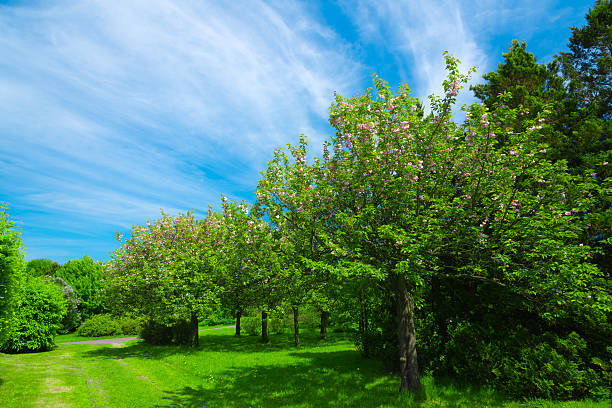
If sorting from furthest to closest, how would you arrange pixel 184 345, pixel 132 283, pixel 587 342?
1. pixel 184 345
2. pixel 132 283
3. pixel 587 342

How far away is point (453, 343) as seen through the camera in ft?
43.2

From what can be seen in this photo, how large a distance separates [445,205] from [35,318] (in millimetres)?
30688

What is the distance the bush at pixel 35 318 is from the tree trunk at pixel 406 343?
88.3 ft

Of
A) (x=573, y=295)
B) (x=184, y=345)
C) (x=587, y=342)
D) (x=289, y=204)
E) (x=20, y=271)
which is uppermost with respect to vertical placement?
(x=289, y=204)

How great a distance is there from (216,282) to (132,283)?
6.37 m

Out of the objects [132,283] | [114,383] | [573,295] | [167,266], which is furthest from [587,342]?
[132,283]

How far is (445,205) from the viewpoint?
10.5m

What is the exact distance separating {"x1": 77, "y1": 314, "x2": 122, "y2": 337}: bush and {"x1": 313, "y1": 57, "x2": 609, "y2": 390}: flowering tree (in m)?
47.0

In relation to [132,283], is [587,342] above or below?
below

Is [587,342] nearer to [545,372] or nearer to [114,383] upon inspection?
[545,372]

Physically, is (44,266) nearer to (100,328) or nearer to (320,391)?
(100,328)

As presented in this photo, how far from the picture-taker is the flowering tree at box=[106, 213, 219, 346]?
24.1 meters

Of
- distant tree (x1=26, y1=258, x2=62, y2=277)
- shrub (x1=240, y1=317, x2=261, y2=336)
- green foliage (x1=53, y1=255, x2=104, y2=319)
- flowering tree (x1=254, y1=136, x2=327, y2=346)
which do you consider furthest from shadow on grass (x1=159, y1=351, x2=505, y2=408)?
distant tree (x1=26, y1=258, x2=62, y2=277)

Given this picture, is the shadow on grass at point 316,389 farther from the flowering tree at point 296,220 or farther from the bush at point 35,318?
the bush at point 35,318
